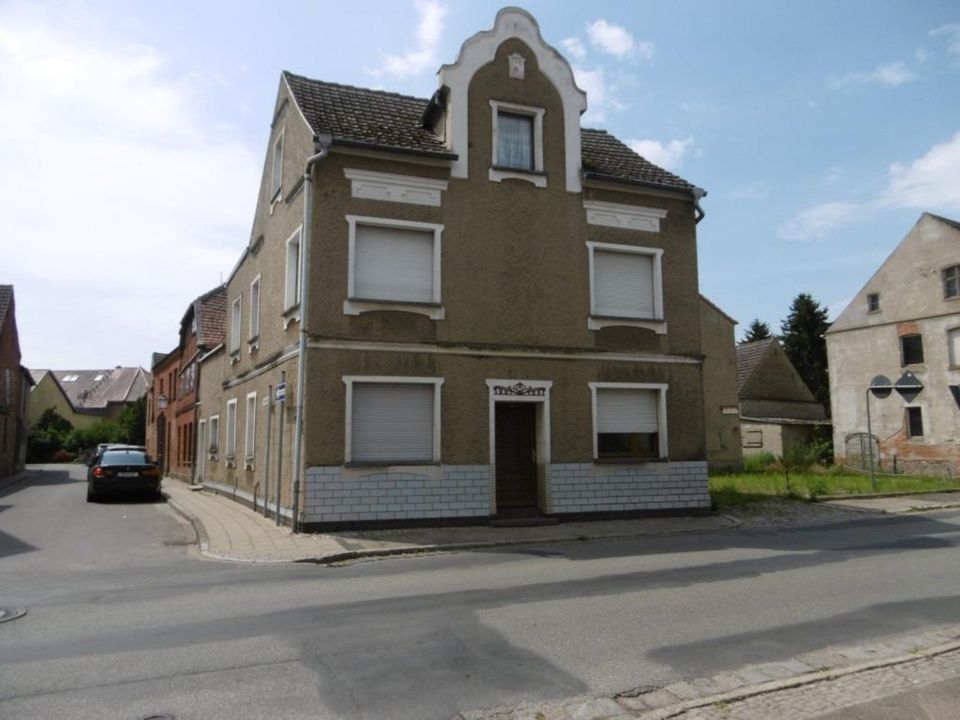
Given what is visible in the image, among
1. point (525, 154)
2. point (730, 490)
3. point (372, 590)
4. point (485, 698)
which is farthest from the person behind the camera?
point (730, 490)

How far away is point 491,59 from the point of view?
50.2 feet

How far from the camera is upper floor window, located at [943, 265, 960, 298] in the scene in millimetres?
30531

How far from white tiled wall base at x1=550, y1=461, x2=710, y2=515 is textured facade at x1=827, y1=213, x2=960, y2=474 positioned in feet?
58.1

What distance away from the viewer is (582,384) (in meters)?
15.1

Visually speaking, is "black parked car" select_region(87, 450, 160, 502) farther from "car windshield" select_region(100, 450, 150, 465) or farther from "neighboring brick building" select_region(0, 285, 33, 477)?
"neighboring brick building" select_region(0, 285, 33, 477)

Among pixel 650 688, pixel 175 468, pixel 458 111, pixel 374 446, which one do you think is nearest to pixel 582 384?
pixel 374 446

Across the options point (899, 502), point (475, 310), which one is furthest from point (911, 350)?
point (475, 310)

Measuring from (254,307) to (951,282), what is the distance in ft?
96.2

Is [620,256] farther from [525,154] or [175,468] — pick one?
[175,468]

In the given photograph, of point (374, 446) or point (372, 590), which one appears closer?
point (372, 590)

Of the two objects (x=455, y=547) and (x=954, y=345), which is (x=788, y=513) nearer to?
(x=455, y=547)

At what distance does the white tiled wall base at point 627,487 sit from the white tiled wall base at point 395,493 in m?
1.70

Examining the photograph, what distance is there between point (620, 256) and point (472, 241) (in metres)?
3.67

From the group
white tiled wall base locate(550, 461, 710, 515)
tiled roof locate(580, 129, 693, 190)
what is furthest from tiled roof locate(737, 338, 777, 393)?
white tiled wall base locate(550, 461, 710, 515)
